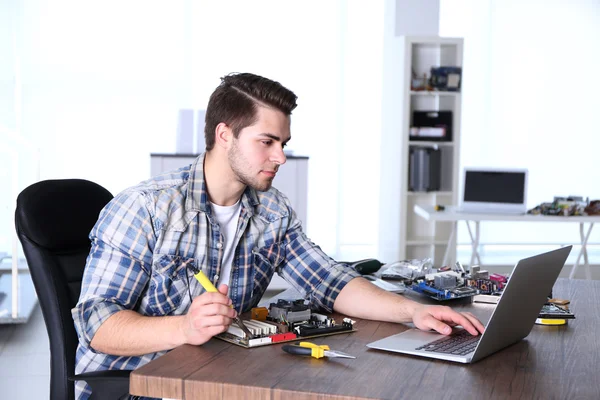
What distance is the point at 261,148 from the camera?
183 cm

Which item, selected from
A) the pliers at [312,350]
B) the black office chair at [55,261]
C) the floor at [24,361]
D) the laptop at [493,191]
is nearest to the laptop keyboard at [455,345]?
the pliers at [312,350]

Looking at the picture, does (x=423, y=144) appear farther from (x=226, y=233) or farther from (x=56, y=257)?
(x=56, y=257)

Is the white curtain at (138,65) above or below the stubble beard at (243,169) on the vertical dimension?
above

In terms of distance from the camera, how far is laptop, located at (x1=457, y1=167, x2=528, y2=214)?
4898 millimetres

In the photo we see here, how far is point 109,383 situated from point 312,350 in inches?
17.9

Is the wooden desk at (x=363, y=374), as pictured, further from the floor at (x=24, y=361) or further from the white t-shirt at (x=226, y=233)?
the floor at (x=24, y=361)

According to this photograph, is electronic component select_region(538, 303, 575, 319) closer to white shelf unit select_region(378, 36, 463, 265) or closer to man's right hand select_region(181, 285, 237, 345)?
man's right hand select_region(181, 285, 237, 345)

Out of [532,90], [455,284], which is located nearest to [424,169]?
[532,90]

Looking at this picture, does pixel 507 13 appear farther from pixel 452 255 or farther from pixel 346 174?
pixel 452 255

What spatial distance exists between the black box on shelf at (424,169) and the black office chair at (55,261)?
13.4 feet

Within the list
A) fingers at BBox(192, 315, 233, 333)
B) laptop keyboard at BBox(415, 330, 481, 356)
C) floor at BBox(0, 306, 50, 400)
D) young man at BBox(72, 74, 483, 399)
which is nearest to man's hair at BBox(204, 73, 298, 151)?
young man at BBox(72, 74, 483, 399)

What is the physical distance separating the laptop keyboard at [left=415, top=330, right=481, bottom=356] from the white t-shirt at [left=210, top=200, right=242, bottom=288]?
1.94 ft

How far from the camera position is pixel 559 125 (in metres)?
7.50

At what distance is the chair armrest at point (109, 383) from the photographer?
1587 mm
